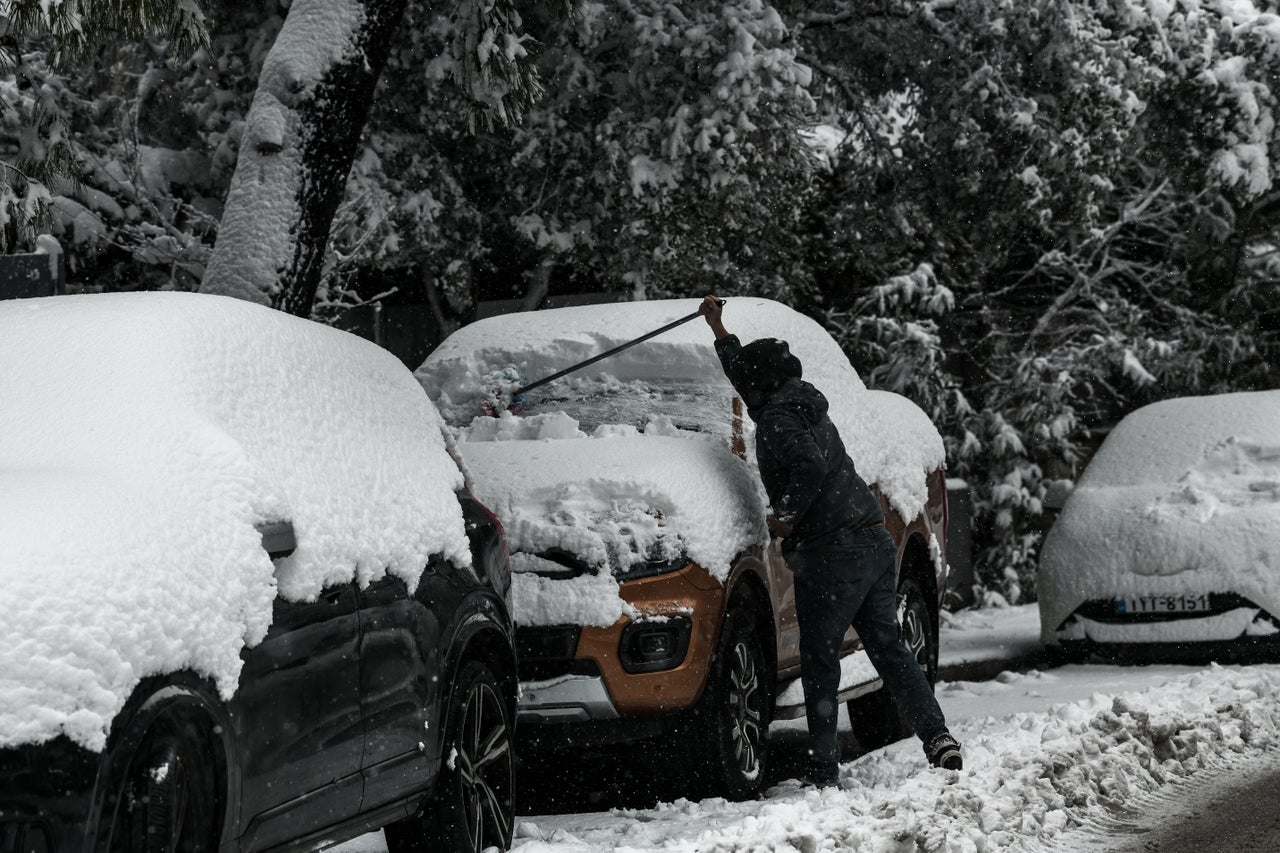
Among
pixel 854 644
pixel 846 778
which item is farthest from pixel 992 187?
pixel 846 778

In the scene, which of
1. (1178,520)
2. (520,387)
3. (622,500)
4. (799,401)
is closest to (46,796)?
(622,500)

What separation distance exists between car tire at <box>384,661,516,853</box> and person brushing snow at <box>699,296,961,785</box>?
1563 millimetres

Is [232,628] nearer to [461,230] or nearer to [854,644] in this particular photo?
[854,644]

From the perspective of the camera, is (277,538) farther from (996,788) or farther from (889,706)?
(889,706)

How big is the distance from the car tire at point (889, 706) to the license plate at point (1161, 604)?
1.71 metres

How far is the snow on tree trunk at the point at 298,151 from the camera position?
8.96 metres

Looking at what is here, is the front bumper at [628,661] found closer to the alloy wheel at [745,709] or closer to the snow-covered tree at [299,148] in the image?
the alloy wheel at [745,709]

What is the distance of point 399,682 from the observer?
506cm

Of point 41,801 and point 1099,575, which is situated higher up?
point 41,801

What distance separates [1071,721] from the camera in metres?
7.48

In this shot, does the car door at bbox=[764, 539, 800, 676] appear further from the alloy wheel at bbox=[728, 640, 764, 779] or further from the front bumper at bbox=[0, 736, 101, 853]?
the front bumper at bbox=[0, 736, 101, 853]

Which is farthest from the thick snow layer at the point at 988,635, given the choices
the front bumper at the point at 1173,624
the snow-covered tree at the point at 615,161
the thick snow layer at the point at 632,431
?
the snow-covered tree at the point at 615,161

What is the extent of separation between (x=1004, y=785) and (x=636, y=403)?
8.39 feet

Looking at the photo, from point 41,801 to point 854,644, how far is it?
18.0 ft
